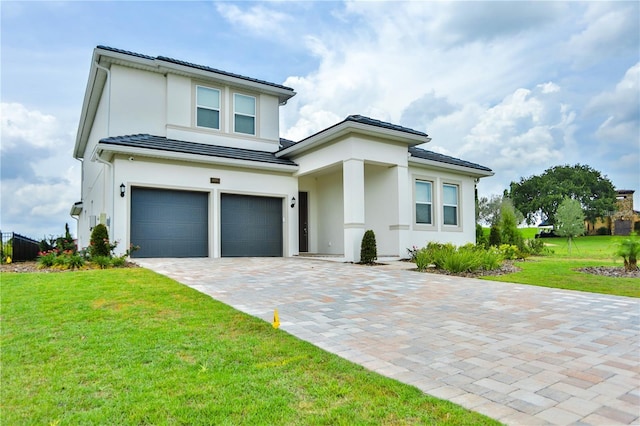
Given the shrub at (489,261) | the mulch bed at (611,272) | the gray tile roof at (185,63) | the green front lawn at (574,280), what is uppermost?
the gray tile roof at (185,63)

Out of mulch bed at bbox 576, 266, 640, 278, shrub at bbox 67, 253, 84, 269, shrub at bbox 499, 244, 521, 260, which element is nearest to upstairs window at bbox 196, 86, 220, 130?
shrub at bbox 67, 253, 84, 269

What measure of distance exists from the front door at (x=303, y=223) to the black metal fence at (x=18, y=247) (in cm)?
1030

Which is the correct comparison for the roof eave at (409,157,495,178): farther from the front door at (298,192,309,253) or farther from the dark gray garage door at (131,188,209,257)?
the dark gray garage door at (131,188,209,257)

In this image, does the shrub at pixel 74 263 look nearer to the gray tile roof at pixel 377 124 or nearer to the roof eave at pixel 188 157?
the roof eave at pixel 188 157

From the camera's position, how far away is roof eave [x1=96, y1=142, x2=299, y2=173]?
38.0 ft

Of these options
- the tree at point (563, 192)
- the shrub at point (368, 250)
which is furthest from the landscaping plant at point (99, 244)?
the tree at point (563, 192)

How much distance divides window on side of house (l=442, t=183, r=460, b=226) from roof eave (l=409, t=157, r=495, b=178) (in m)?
0.79

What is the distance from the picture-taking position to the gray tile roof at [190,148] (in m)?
12.0

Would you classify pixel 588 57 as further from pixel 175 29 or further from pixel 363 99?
pixel 175 29

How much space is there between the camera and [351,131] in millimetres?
12344

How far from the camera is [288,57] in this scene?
52.3 feet

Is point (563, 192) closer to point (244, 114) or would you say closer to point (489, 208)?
point (489, 208)

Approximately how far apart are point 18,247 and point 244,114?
9914 millimetres

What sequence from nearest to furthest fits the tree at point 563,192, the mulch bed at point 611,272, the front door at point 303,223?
the mulch bed at point 611,272, the front door at point 303,223, the tree at point 563,192
